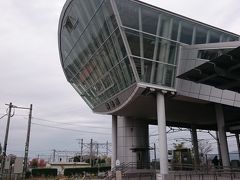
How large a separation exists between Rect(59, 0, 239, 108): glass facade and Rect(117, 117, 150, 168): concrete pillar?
7.28m

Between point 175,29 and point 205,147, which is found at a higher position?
point 175,29

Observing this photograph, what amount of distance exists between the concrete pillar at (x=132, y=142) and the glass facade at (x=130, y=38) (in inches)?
287

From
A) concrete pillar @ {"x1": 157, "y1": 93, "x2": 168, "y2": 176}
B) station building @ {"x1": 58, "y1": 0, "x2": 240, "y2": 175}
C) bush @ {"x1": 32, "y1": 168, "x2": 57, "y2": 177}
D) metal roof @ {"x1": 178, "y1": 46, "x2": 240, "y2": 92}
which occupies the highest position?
station building @ {"x1": 58, "y1": 0, "x2": 240, "y2": 175}

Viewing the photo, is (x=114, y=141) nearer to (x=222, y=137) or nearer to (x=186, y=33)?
(x=222, y=137)

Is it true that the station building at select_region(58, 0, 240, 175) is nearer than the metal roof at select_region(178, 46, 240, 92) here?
No

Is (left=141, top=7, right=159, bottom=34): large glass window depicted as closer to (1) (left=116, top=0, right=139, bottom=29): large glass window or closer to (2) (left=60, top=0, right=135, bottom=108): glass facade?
(1) (left=116, top=0, right=139, bottom=29): large glass window

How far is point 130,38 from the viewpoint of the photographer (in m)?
23.5

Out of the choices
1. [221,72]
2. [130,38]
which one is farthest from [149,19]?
[221,72]

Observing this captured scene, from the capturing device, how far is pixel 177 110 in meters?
34.1

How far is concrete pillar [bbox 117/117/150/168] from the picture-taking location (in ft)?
114

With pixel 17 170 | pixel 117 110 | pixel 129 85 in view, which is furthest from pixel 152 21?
pixel 17 170

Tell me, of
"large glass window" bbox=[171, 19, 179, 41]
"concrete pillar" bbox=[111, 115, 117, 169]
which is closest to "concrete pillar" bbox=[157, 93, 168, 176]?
"large glass window" bbox=[171, 19, 179, 41]

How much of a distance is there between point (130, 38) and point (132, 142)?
16.5 metres

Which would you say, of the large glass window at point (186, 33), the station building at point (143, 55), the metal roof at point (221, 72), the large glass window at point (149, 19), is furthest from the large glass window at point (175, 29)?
the metal roof at point (221, 72)
